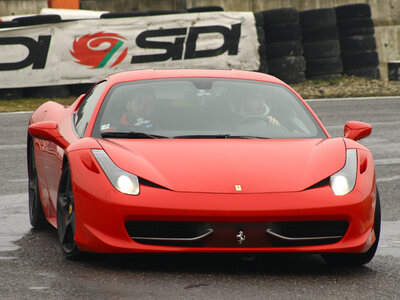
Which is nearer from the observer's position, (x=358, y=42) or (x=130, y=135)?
(x=130, y=135)

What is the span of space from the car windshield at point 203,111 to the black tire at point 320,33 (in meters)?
13.3

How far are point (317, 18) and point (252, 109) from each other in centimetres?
1380

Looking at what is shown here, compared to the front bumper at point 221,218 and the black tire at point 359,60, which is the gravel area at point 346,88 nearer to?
the black tire at point 359,60

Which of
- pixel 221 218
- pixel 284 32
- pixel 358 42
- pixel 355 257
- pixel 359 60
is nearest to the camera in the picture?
pixel 221 218

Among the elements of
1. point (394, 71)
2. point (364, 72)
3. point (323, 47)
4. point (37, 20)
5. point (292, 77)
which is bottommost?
point (394, 71)

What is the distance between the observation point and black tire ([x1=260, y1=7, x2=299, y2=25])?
1980cm

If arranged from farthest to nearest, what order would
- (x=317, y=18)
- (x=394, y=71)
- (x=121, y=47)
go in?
(x=394, y=71) → (x=317, y=18) → (x=121, y=47)

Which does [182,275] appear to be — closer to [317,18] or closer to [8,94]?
[8,94]

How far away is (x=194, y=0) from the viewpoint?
2586 cm

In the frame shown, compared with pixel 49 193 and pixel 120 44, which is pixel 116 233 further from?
pixel 120 44

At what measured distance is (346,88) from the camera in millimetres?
19969

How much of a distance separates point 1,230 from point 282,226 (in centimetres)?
246

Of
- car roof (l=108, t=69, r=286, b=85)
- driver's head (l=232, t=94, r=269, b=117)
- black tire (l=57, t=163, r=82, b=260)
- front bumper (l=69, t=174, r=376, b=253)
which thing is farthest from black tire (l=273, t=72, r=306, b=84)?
front bumper (l=69, t=174, r=376, b=253)

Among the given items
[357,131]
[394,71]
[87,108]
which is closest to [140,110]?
[87,108]
